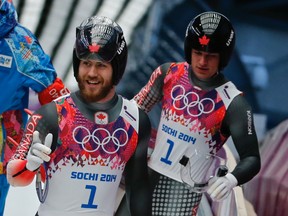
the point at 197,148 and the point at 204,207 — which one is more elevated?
the point at 197,148

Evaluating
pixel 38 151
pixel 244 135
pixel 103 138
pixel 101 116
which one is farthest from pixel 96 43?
pixel 244 135

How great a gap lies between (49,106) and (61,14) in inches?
536

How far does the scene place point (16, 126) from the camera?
17.1 ft

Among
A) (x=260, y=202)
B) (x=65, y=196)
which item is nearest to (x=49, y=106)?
(x=65, y=196)

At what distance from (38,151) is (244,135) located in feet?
4.18

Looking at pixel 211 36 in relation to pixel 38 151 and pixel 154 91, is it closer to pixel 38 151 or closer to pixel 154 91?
pixel 154 91

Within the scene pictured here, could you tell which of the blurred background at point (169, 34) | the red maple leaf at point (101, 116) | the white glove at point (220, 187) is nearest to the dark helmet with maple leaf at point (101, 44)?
the red maple leaf at point (101, 116)

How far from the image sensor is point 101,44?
4301 mm

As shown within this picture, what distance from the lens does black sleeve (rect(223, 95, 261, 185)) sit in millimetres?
4723

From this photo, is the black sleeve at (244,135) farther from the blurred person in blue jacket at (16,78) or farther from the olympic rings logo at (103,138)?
the blurred person in blue jacket at (16,78)

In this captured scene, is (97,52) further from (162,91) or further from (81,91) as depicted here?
(162,91)

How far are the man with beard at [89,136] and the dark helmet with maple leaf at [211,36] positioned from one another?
61cm

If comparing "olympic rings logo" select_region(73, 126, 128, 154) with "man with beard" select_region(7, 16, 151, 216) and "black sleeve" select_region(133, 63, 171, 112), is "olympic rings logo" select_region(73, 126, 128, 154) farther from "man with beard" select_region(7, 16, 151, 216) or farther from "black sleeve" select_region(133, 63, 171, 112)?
"black sleeve" select_region(133, 63, 171, 112)

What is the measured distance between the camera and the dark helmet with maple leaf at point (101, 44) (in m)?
4.29
